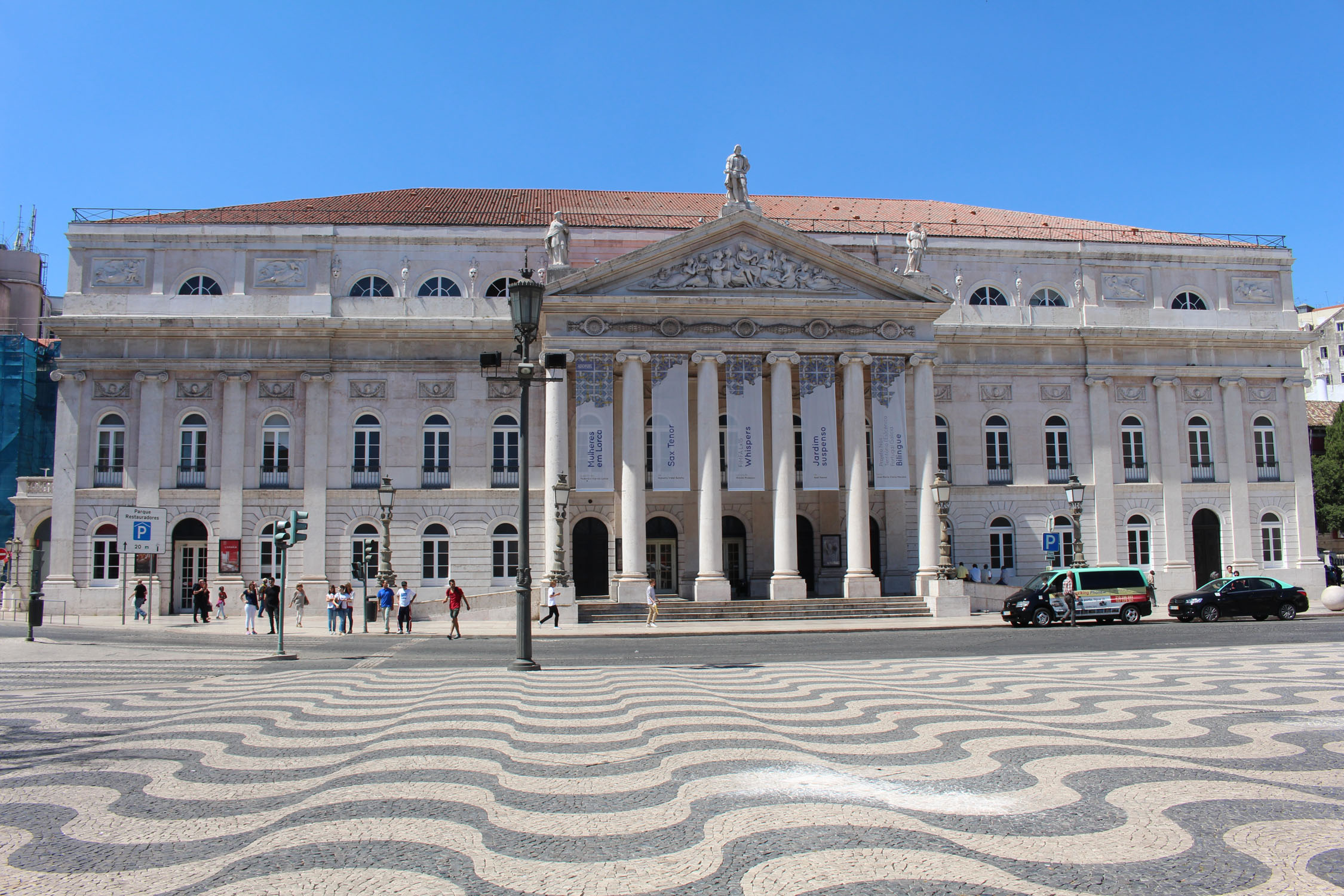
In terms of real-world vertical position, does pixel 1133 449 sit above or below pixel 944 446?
below

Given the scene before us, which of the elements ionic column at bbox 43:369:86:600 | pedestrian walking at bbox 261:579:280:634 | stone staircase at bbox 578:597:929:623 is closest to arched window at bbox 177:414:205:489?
ionic column at bbox 43:369:86:600

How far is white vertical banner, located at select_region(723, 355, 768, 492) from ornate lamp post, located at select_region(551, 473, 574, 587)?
19.5 ft

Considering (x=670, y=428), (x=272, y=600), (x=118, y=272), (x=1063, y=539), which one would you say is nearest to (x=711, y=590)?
(x=670, y=428)

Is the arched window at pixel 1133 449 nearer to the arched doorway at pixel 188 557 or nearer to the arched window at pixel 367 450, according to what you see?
the arched window at pixel 367 450

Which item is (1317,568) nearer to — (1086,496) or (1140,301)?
(1086,496)

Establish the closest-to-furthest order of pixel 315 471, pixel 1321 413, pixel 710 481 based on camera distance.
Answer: pixel 710 481 → pixel 315 471 → pixel 1321 413

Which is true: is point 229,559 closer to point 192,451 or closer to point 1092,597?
point 192,451

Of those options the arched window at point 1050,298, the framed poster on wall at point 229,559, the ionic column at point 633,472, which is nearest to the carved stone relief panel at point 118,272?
the framed poster on wall at point 229,559

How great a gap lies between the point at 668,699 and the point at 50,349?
4584cm

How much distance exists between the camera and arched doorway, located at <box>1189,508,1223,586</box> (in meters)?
40.0

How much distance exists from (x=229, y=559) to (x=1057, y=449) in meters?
33.4

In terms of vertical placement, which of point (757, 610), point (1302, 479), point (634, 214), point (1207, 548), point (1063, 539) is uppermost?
point (634, 214)

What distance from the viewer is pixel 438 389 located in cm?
3731

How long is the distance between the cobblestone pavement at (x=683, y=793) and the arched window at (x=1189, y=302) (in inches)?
1352
